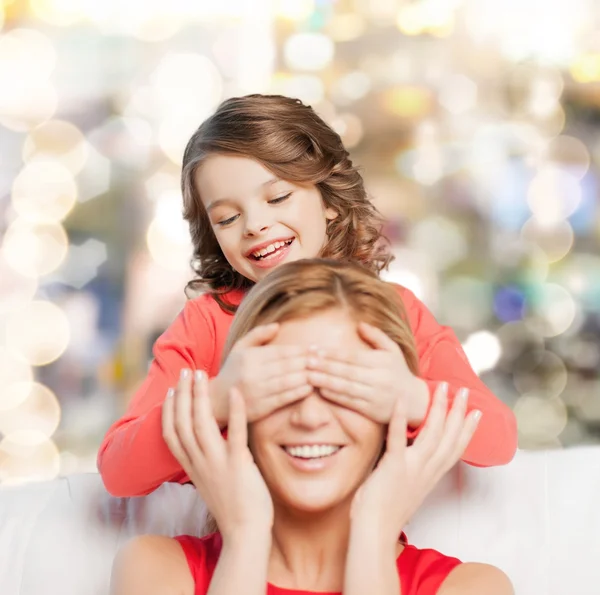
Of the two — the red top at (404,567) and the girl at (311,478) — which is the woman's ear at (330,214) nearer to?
the girl at (311,478)

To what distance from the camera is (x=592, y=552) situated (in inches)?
49.1

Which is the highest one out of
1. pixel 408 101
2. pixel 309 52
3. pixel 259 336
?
pixel 309 52

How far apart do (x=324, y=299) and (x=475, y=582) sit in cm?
35

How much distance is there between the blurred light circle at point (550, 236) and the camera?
254 cm

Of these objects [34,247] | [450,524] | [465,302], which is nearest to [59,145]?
[34,247]

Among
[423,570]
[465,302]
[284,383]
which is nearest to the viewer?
[284,383]

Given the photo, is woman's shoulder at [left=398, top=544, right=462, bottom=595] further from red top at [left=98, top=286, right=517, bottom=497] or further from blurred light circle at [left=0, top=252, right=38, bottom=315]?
blurred light circle at [left=0, top=252, right=38, bottom=315]

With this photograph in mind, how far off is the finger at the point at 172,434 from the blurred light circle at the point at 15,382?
5.42 ft

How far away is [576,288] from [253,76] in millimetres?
1113

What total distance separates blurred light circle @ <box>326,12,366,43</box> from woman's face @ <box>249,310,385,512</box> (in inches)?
70.5

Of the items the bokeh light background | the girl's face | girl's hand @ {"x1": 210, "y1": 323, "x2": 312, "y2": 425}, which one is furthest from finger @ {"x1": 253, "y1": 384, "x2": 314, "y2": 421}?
the bokeh light background

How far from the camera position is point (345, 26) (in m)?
2.57

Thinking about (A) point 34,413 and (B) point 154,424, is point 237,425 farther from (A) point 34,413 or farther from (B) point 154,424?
(A) point 34,413

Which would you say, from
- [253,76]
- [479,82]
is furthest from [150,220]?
[479,82]
